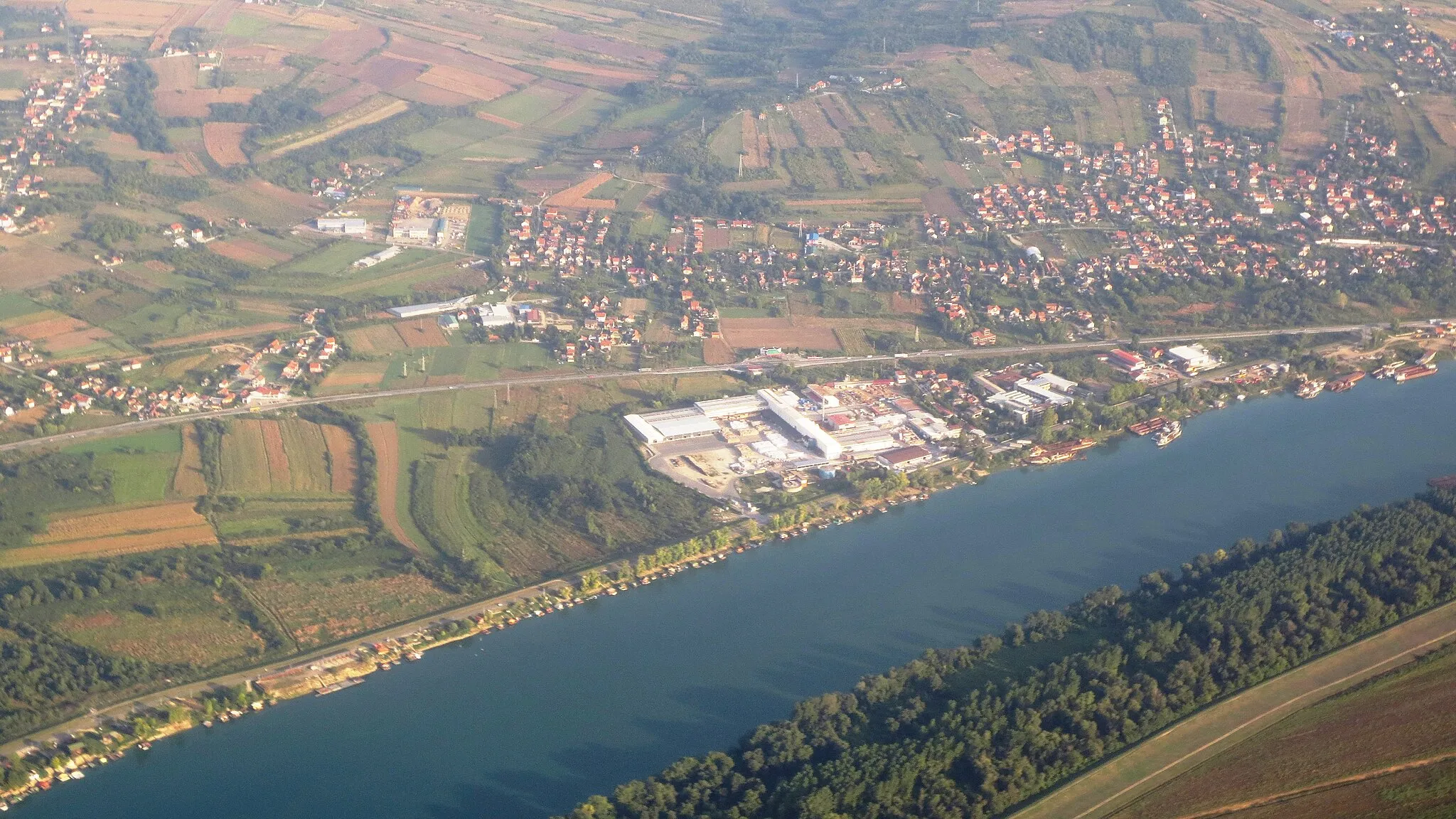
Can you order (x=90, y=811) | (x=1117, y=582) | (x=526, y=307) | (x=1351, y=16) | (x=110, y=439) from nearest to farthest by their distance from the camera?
(x=90, y=811), (x=1117, y=582), (x=110, y=439), (x=526, y=307), (x=1351, y=16)

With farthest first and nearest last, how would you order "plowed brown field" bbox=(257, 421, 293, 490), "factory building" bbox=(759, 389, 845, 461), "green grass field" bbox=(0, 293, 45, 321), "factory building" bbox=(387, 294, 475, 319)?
"factory building" bbox=(387, 294, 475, 319) → "green grass field" bbox=(0, 293, 45, 321) → "factory building" bbox=(759, 389, 845, 461) → "plowed brown field" bbox=(257, 421, 293, 490)

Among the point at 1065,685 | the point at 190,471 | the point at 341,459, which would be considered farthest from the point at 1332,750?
the point at 190,471

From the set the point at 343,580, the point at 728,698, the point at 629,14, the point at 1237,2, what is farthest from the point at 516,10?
the point at 728,698

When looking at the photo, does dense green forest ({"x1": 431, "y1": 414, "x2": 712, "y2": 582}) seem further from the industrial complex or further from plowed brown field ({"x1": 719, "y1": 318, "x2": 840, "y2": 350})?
plowed brown field ({"x1": 719, "y1": 318, "x2": 840, "y2": 350})

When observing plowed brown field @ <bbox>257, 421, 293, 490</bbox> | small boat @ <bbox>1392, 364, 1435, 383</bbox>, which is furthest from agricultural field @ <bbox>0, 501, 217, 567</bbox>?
small boat @ <bbox>1392, 364, 1435, 383</bbox>

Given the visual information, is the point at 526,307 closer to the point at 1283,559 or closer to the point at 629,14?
the point at 1283,559
